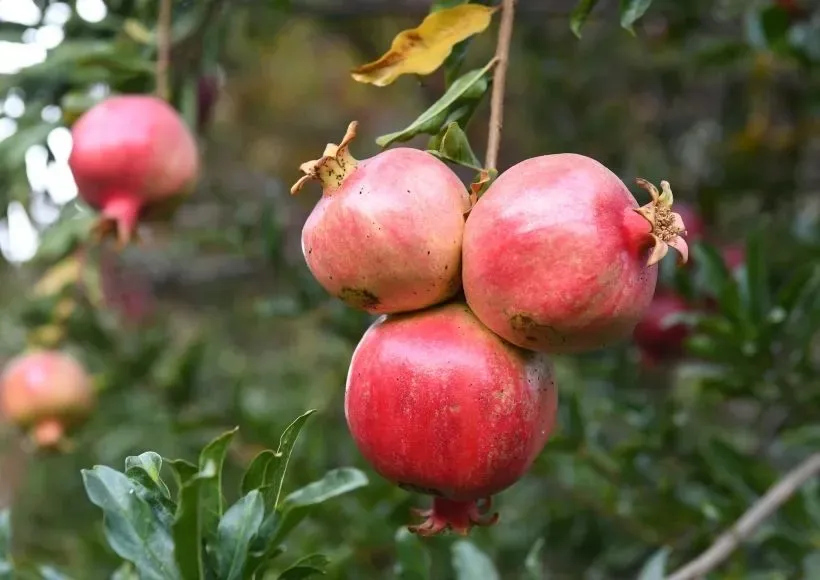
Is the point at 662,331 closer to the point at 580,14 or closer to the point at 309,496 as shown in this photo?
the point at 580,14

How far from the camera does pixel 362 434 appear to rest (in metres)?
0.93

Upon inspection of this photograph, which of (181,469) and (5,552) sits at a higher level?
(181,469)

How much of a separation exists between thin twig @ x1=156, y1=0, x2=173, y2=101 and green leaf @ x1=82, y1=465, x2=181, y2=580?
1.00 meters

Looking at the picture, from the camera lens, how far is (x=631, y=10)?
111cm

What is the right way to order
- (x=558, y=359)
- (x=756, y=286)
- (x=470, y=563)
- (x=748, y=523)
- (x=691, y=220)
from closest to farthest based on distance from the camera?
(x=470, y=563) < (x=748, y=523) < (x=756, y=286) < (x=691, y=220) < (x=558, y=359)

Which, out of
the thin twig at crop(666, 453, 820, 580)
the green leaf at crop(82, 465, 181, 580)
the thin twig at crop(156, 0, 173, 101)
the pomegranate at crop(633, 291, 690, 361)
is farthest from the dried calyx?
the pomegranate at crop(633, 291, 690, 361)

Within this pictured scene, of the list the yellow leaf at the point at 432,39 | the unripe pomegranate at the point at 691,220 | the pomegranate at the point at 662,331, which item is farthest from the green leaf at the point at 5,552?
the unripe pomegranate at the point at 691,220

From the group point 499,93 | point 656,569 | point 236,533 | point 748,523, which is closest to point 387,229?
point 499,93

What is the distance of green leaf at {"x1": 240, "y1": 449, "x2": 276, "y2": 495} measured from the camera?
944 mm

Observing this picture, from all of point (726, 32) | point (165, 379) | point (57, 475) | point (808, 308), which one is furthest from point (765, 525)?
point (57, 475)

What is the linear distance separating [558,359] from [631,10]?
1.52 metres

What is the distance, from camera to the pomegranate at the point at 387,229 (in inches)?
35.4

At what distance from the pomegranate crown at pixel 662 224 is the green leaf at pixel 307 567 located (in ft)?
1.47

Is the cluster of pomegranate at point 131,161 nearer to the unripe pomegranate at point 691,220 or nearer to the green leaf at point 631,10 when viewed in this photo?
the green leaf at point 631,10
